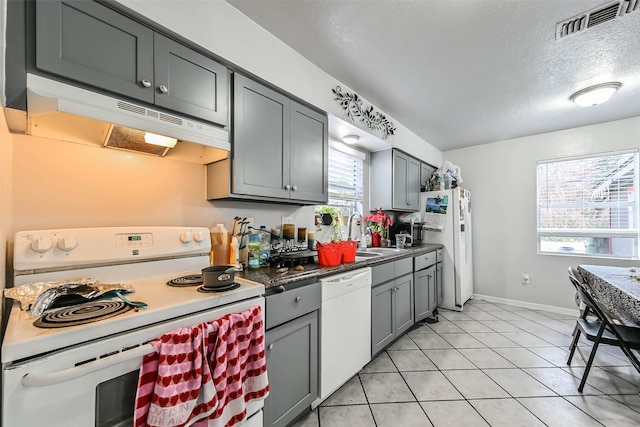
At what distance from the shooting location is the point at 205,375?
956mm

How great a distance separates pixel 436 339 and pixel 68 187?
3.20 metres

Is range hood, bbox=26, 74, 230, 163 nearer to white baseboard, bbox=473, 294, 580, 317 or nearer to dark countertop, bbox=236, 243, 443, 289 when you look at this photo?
dark countertop, bbox=236, 243, 443, 289

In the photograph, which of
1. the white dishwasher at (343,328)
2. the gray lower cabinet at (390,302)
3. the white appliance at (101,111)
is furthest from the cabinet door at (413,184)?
the white appliance at (101,111)

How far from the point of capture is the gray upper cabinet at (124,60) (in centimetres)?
97

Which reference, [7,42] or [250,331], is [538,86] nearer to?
[250,331]

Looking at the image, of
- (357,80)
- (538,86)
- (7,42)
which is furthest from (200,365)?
(538,86)

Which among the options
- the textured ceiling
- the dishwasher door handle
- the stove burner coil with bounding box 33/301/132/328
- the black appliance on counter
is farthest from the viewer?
the black appliance on counter


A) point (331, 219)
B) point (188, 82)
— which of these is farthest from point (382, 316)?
point (188, 82)

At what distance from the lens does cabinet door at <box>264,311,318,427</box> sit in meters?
1.35

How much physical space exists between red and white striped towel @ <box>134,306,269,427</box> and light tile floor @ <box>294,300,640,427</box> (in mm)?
747

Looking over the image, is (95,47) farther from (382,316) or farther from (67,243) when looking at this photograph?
(382,316)

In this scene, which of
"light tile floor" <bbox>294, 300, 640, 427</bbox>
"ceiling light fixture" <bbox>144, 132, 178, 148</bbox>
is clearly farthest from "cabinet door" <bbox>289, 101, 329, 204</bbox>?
"light tile floor" <bbox>294, 300, 640, 427</bbox>

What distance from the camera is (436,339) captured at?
8.98ft

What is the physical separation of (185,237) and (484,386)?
7.80ft
